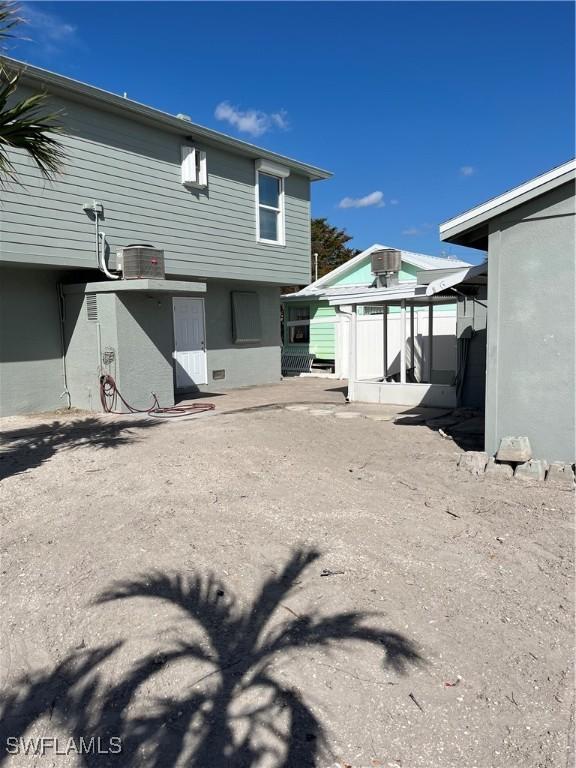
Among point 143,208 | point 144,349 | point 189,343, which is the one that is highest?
point 143,208

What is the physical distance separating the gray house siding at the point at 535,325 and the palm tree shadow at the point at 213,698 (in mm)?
3805

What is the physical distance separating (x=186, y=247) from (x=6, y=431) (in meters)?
5.76

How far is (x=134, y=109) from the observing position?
441 inches

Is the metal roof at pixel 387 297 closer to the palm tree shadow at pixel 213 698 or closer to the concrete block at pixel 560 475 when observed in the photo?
the concrete block at pixel 560 475

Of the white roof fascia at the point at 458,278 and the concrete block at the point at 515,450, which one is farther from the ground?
the white roof fascia at the point at 458,278

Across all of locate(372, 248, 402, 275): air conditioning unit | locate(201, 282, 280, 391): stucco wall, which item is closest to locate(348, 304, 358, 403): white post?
locate(372, 248, 402, 275): air conditioning unit

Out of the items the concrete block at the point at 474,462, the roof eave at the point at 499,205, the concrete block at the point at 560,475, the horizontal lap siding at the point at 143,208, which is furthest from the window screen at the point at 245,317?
the concrete block at the point at 560,475

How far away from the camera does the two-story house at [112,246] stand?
1016 centimetres

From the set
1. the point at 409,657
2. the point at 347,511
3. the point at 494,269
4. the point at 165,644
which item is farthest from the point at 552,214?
the point at 165,644

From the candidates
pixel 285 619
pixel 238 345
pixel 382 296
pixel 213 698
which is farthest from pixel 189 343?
pixel 213 698

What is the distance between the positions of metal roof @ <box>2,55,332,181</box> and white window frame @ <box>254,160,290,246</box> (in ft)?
0.57

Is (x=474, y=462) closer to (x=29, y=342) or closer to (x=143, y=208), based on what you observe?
(x=29, y=342)

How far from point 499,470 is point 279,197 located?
10.9 meters

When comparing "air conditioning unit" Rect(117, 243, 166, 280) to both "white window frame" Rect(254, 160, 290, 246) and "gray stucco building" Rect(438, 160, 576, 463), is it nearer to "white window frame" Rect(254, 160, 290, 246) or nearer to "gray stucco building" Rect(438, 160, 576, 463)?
"white window frame" Rect(254, 160, 290, 246)
